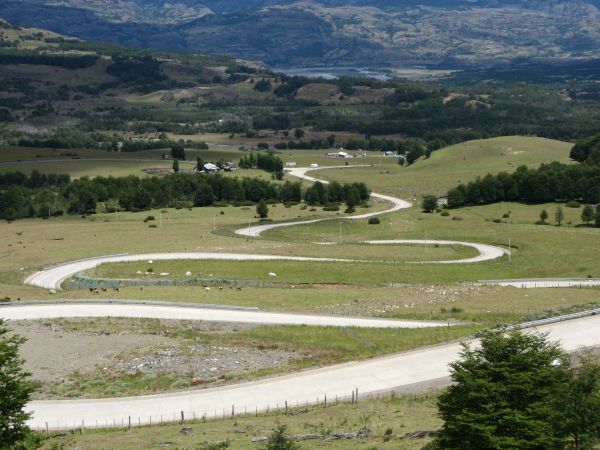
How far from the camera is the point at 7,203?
176000 mm

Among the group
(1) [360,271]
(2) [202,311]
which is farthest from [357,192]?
(2) [202,311]

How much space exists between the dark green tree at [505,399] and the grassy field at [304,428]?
5324mm

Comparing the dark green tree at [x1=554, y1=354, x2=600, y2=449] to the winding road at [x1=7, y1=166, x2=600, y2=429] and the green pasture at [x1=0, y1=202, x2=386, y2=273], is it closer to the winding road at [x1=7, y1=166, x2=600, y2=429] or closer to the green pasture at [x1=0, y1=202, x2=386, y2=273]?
the winding road at [x1=7, y1=166, x2=600, y2=429]

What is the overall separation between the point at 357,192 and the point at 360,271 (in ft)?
267

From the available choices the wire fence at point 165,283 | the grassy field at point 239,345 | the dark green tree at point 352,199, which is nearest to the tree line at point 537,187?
the dark green tree at point 352,199

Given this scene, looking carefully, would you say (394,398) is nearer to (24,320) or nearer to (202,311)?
(202,311)

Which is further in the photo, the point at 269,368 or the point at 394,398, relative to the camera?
the point at 269,368

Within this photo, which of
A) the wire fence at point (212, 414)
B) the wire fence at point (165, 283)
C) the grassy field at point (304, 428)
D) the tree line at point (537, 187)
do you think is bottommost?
the wire fence at point (165, 283)

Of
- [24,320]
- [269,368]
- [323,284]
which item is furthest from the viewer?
[323,284]

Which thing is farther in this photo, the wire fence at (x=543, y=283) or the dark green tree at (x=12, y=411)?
the wire fence at (x=543, y=283)

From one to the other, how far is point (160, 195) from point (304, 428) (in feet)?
456

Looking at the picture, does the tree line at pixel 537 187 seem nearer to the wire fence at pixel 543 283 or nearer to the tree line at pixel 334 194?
the tree line at pixel 334 194

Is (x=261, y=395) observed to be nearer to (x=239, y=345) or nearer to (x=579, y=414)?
(x=239, y=345)

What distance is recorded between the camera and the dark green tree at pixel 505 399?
126ft
